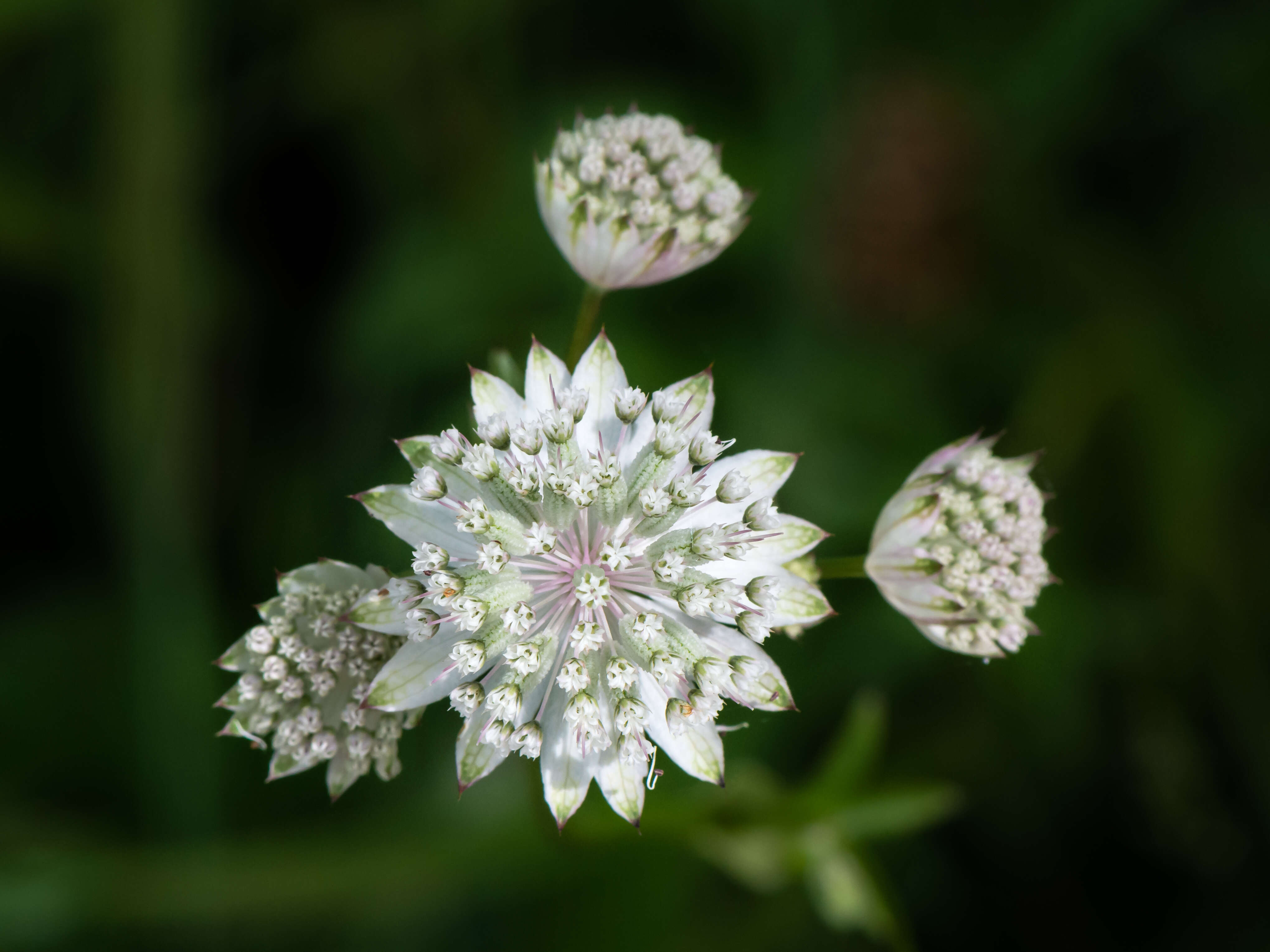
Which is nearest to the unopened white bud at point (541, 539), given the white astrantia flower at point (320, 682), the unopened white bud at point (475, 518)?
the unopened white bud at point (475, 518)

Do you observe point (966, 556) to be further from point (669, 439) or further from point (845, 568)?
point (669, 439)

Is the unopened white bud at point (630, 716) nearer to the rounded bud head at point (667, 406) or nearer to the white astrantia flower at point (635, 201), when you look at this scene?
the rounded bud head at point (667, 406)

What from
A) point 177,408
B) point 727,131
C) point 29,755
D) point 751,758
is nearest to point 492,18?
point 727,131

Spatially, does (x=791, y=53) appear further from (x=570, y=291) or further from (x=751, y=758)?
(x=751, y=758)

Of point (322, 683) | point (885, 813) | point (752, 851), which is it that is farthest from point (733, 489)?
point (752, 851)

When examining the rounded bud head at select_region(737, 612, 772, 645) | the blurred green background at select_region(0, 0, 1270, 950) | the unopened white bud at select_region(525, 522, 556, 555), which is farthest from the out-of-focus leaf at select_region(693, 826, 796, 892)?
the unopened white bud at select_region(525, 522, 556, 555)

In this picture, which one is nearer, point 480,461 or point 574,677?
point 574,677

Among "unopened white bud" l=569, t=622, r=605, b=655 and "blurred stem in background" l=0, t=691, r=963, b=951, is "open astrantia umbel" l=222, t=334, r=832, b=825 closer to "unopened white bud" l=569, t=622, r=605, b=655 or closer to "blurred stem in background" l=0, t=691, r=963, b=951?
"unopened white bud" l=569, t=622, r=605, b=655
